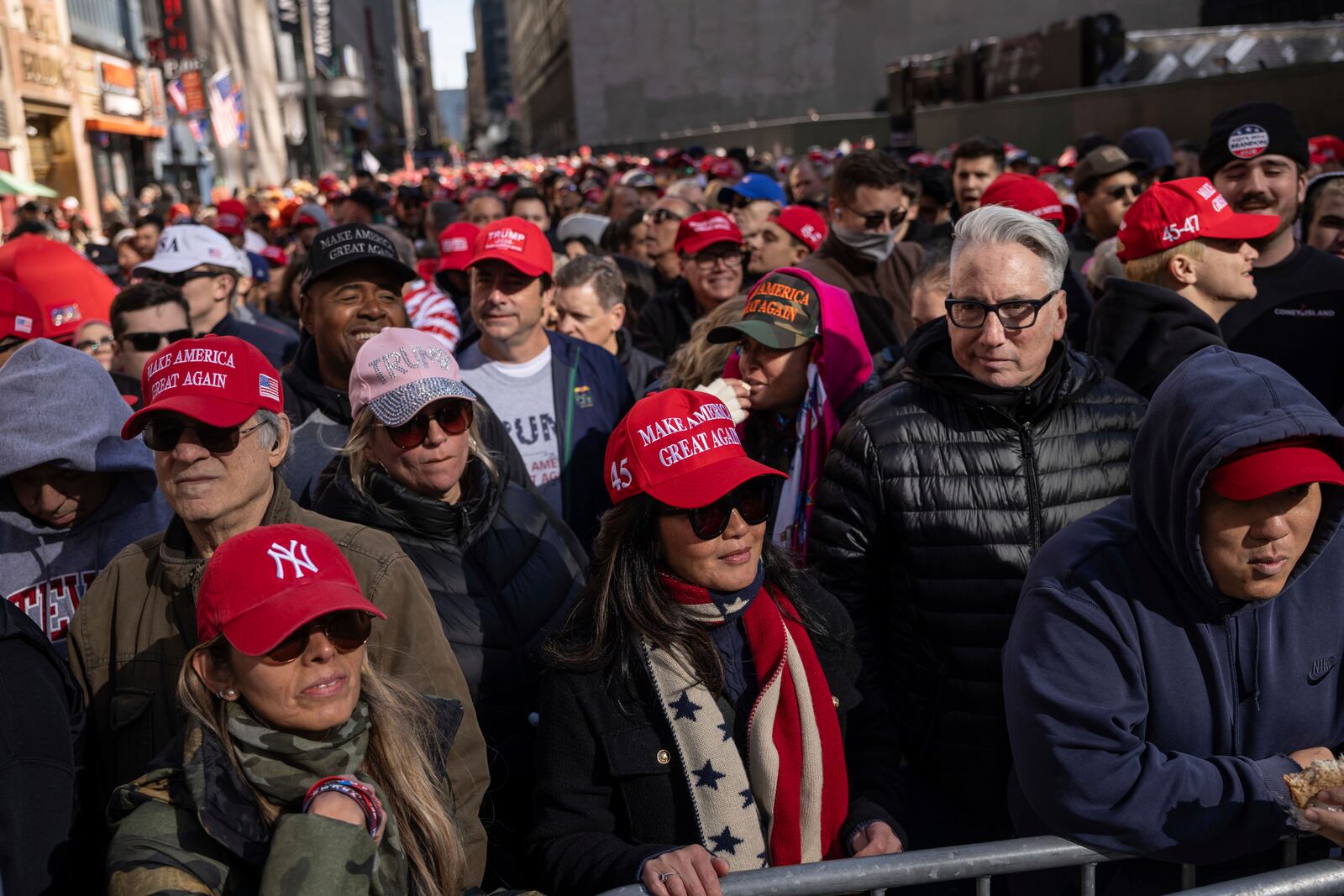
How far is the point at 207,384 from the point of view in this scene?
291 cm

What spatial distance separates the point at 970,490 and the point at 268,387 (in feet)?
5.98

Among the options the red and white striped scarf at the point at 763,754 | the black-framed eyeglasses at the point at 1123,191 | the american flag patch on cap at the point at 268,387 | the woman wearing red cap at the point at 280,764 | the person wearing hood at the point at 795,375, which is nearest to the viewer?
the woman wearing red cap at the point at 280,764

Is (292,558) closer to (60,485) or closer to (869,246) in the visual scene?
(60,485)

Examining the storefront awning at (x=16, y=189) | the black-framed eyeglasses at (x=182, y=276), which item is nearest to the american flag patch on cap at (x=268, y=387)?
the black-framed eyeglasses at (x=182, y=276)

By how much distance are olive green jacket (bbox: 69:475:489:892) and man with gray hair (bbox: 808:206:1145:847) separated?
41.8 inches

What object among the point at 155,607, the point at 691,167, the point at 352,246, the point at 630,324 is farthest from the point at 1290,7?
the point at 155,607

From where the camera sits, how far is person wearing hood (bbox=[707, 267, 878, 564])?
157 inches

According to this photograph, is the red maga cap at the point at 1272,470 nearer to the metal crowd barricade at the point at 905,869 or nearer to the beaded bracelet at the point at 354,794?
the metal crowd barricade at the point at 905,869

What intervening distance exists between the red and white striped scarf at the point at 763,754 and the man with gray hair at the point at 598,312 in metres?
3.06

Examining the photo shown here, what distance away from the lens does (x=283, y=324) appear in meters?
7.56

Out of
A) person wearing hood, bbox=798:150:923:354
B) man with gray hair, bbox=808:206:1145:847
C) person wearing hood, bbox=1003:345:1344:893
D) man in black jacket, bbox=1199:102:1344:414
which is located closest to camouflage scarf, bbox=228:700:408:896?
person wearing hood, bbox=1003:345:1344:893

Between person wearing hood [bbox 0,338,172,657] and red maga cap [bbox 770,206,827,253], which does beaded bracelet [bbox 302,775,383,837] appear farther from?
red maga cap [bbox 770,206,827,253]

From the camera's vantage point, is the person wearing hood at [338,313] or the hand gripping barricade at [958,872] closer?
the hand gripping barricade at [958,872]

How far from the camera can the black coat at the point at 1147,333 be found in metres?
3.88
